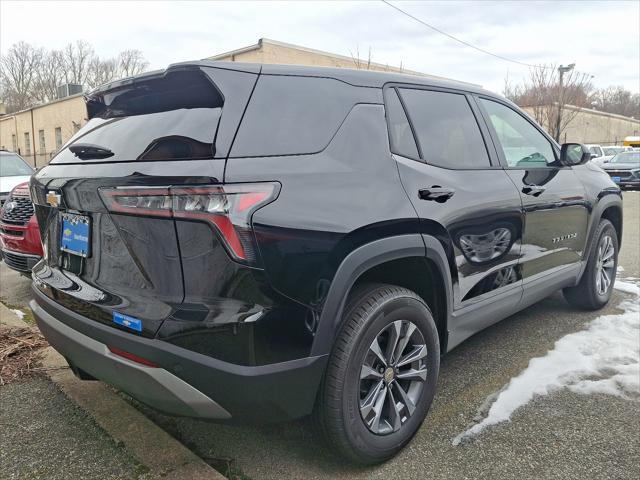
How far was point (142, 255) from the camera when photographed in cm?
203

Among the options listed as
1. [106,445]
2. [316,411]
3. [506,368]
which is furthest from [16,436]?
[506,368]

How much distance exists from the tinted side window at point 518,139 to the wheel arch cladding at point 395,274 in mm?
1186

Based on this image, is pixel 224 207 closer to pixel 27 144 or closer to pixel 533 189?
pixel 533 189

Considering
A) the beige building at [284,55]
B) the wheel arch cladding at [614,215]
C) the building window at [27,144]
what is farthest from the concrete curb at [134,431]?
the building window at [27,144]

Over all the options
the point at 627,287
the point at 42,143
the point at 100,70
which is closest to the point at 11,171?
the point at 627,287

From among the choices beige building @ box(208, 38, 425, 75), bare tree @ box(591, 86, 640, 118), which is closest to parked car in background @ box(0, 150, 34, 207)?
beige building @ box(208, 38, 425, 75)

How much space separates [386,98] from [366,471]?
1.80m

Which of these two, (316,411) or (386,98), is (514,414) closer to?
(316,411)

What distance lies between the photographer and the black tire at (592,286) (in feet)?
14.7

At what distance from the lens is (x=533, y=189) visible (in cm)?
349

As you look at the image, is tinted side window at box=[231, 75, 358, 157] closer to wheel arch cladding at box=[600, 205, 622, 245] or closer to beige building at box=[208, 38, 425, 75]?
wheel arch cladding at box=[600, 205, 622, 245]

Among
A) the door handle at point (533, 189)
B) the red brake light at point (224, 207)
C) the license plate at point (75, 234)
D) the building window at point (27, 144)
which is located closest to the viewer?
the red brake light at point (224, 207)

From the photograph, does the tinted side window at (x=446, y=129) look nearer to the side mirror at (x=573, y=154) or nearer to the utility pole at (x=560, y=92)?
the side mirror at (x=573, y=154)

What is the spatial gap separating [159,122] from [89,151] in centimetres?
41
